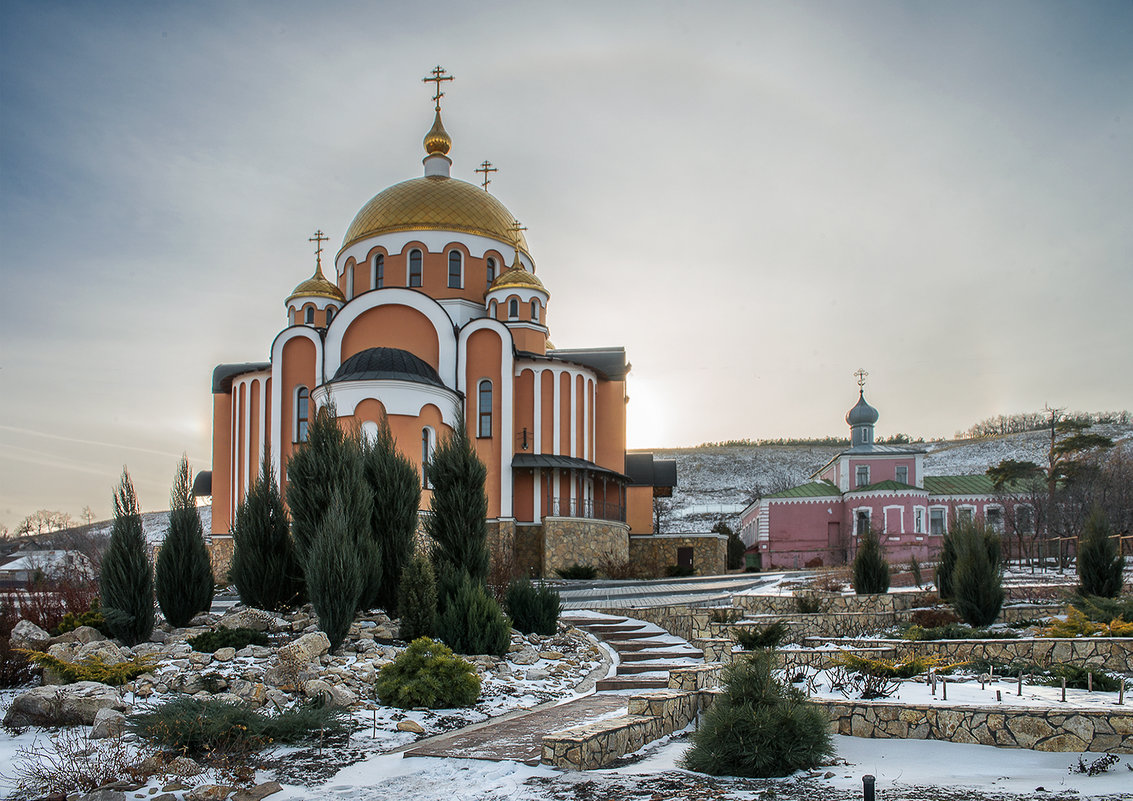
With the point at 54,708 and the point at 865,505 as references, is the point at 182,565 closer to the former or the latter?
the point at 54,708

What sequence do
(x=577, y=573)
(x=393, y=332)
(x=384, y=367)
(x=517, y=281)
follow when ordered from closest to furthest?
(x=384, y=367) < (x=577, y=573) < (x=393, y=332) < (x=517, y=281)

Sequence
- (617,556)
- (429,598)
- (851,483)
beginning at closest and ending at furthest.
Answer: (429,598), (617,556), (851,483)

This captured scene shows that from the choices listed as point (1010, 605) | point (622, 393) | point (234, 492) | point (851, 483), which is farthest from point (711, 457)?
point (1010, 605)

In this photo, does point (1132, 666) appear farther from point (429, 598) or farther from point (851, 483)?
point (851, 483)

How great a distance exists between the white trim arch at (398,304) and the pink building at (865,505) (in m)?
18.5

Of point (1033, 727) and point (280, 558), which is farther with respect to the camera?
point (280, 558)

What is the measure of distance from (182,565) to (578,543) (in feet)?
52.9

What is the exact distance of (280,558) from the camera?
40.2ft

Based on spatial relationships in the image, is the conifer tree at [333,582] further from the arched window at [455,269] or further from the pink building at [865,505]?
the pink building at [865,505]

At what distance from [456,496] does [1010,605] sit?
383 inches

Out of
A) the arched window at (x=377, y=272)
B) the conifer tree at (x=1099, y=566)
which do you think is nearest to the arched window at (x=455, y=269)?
the arched window at (x=377, y=272)

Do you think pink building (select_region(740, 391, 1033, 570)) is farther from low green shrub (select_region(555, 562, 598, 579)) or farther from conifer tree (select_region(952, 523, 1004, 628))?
conifer tree (select_region(952, 523, 1004, 628))

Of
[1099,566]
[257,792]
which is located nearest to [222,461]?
[1099,566]

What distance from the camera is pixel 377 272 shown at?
1189 inches
